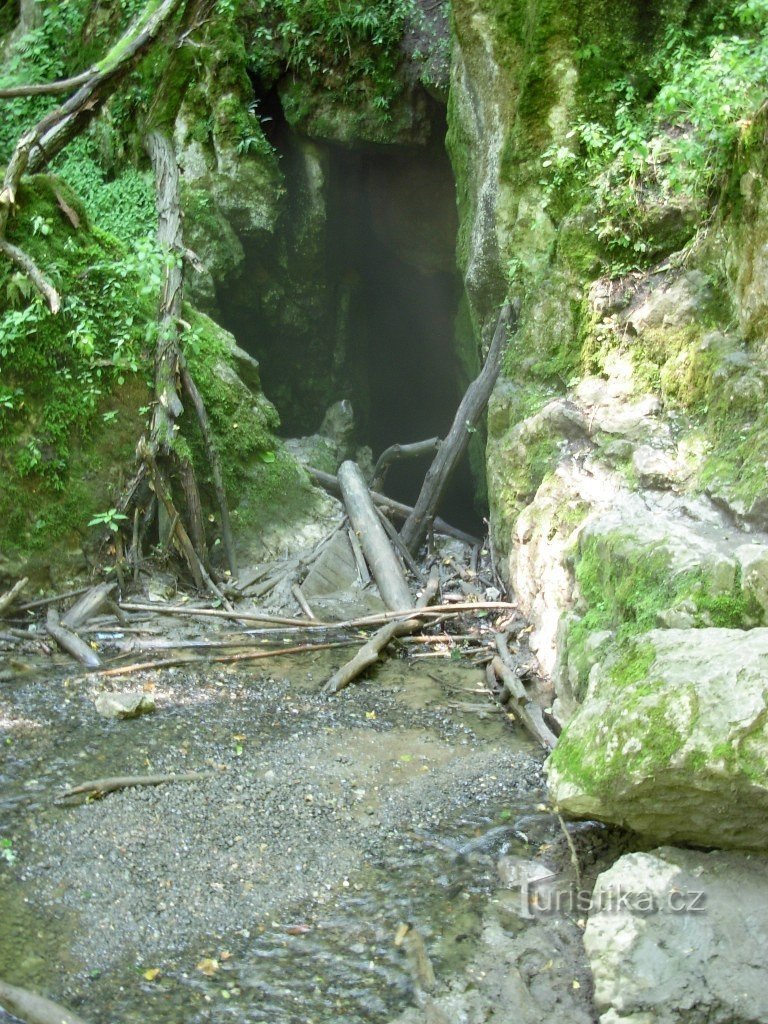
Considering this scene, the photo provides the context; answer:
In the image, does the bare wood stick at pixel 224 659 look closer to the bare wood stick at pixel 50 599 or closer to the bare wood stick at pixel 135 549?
the bare wood stick at pixel 50 599

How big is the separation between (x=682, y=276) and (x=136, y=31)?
20.2 feet

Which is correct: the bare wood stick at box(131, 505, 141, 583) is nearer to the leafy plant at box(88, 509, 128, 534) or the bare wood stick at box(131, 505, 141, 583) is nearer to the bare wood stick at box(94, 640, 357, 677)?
the leafy plant at box(88, 509, 128, 534)

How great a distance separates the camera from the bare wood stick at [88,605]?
7.11m

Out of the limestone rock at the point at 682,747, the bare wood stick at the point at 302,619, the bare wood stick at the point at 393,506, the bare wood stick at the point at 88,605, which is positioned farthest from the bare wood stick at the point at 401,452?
the limestone rock at the point at 682,747

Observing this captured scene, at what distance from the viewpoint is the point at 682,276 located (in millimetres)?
6547

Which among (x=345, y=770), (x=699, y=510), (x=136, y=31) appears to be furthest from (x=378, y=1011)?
(x=136, y=31)

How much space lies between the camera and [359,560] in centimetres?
902

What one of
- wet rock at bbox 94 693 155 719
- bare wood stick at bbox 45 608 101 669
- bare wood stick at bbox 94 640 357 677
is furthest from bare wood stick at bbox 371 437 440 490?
wet rock at bbox 94 693 155 719

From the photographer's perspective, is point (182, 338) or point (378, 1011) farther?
point (182, 338)

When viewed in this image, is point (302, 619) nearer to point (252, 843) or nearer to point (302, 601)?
point (302, 601)

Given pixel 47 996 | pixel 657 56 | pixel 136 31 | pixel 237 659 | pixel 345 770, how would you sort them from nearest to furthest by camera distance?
pixel 47 996, pixel 345 770, pixel 237 659, pixel 657 56, pixel 136 31

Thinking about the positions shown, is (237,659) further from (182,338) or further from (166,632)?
(182,338)

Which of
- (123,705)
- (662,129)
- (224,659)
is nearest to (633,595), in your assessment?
(123,705)

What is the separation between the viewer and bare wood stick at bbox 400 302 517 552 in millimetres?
9180
